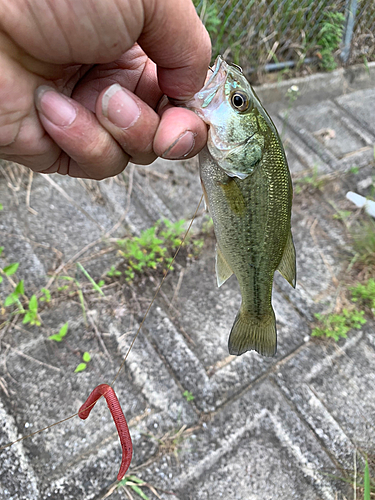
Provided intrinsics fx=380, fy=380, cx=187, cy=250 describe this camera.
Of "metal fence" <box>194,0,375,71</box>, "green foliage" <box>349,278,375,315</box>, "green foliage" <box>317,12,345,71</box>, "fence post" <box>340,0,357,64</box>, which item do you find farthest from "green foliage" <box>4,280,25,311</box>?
"fence post" <box>340,0,357,64</box>

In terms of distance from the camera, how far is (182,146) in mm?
1357

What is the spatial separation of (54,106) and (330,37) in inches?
175

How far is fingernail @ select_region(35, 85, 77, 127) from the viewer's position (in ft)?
4.25

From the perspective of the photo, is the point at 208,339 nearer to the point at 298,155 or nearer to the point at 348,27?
the point at 298,155

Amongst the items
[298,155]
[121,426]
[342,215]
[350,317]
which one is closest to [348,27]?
[298,155]

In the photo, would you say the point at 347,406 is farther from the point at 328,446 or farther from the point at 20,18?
the point at 20,18

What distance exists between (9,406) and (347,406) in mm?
1898

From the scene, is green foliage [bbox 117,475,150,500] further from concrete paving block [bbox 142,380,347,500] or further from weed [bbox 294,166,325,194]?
weed [bbox 294,166,325,194]

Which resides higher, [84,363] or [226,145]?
[226,145]

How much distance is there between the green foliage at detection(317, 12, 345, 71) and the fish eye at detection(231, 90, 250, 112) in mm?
3900

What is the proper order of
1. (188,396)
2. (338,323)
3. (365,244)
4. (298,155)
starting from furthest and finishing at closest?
1. (298,155)
2. (365,244)
3. (338,323)
4. (188,396)

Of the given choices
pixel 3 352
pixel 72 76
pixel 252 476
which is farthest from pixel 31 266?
pixel 252 476

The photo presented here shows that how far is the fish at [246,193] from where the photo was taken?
4.70ft

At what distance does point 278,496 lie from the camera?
1944mm
